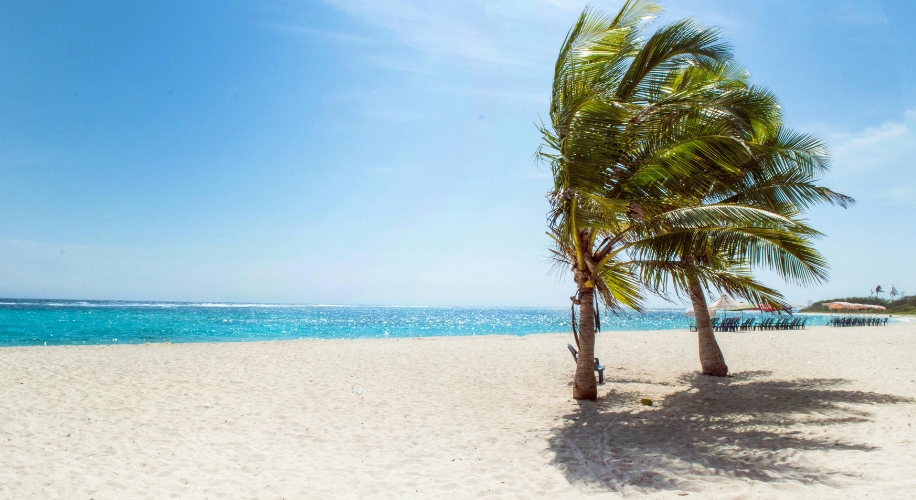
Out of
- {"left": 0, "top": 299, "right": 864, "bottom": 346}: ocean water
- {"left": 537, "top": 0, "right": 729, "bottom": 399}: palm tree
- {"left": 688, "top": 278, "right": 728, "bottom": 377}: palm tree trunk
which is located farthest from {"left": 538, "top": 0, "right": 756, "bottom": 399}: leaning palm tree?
{"left": 688, "top": 278, "right": 728, "bottom": 377}: palm tree trunk

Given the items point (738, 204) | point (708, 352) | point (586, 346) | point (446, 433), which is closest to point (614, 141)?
point (738, 204)

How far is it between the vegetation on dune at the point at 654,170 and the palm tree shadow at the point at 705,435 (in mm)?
1351

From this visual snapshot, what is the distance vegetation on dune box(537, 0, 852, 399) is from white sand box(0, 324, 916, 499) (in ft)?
5.21

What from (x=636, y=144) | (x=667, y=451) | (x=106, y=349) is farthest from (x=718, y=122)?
(x=106, y=349)

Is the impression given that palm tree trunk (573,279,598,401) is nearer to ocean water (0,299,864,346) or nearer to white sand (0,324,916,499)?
white sand (0,324,916,499)

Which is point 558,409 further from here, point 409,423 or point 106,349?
point 106,349

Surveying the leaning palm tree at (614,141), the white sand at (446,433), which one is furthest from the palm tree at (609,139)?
the white sand at (446,433)

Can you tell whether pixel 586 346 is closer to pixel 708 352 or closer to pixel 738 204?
pixel 738 204

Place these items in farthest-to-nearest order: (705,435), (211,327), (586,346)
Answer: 1. (211,327)
2. (586,346)
3. (705,435)

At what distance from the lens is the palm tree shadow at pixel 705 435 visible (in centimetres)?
421

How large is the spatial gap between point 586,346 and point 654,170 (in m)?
2.66

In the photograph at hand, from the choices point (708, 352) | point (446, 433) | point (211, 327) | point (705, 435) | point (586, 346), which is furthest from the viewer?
point (211, 327)

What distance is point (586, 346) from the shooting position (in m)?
7.07

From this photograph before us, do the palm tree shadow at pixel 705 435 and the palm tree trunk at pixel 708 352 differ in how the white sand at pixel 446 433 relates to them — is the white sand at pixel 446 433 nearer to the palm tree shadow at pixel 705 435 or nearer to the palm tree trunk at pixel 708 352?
the palm tree shadow at pixel 705 435
